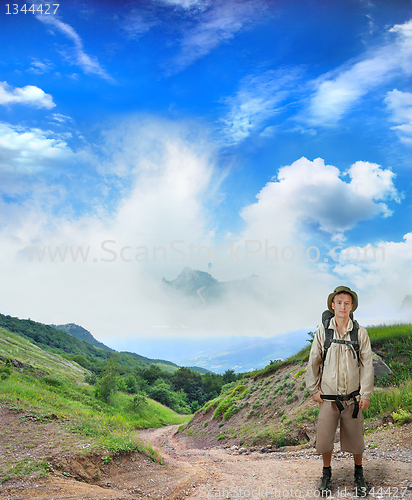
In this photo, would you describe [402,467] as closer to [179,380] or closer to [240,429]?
[240,429]

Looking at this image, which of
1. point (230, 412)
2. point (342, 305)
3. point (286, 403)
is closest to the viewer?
point (342, 305)

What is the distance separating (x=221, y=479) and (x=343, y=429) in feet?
11.4

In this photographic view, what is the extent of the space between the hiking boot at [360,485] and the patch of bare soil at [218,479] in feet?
0.38

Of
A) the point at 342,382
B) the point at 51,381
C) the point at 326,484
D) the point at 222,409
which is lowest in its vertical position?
the point at 222,409

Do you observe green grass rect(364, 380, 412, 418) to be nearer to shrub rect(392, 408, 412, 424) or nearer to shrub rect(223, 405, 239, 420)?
shrub rect(392, 408, 412, 424)

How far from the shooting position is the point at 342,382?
5043 mm

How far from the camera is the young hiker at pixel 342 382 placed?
500cm

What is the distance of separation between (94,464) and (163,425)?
30.6m

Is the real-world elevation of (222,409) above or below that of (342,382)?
below

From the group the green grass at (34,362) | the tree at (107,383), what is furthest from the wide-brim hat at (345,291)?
the tree at (107,383)

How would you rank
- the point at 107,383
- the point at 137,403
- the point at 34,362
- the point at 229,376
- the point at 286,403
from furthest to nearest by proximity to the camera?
the point at 229,376
the point at 34,362
the point at 137,403
the point at 107,383
the point at 286,403

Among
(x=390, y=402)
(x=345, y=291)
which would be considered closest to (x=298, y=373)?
(x=390, y=402)

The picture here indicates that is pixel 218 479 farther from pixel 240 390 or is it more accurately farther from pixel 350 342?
pixel 240 390

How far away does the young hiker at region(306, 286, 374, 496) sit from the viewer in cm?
500
